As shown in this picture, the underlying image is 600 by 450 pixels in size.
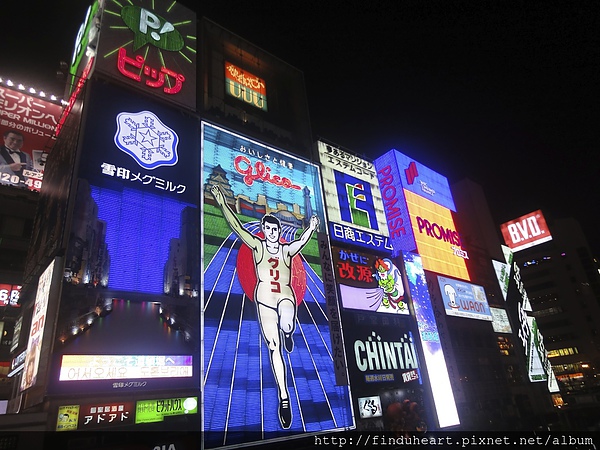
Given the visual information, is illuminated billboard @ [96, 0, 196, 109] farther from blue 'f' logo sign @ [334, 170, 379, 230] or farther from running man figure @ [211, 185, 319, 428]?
blue 'f' logo sign @ [334, 170, 379, 230]


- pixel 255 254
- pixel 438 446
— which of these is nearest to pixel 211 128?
pixel 255 254

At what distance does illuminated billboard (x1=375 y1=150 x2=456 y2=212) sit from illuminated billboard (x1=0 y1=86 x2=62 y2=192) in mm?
24098

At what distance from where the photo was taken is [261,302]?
17.9m

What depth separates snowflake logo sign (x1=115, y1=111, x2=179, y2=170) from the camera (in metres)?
16.9

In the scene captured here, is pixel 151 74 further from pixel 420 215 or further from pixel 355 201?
pixel 420 215

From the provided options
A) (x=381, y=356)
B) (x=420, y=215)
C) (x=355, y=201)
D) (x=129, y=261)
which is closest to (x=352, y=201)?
(x=355, y=201)

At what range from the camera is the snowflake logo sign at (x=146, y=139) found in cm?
1686

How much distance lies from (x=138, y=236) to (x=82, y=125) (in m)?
5.36

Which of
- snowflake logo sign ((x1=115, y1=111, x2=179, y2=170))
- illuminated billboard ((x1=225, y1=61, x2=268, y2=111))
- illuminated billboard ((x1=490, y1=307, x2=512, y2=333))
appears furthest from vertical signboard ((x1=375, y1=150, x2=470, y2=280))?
snowflake logo sign ((x1=115, y1=111, x2=179, y2=170))

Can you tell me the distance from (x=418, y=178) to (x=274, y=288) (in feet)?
70.9

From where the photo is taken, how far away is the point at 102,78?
17984 mm

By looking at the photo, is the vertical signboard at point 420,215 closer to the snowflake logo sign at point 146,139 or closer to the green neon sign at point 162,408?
the snowflake logo sign at point 146,139

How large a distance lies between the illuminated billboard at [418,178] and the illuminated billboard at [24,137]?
79.1 feet

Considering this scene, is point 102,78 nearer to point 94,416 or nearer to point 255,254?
point 255,254
